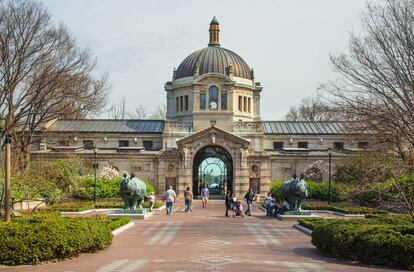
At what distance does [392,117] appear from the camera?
29375 millimetres

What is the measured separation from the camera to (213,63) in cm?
7056

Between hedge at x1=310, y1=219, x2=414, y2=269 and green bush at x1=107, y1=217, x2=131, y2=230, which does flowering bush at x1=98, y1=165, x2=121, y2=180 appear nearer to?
green bush at x1=107, y1=217, x2=131, y2=230

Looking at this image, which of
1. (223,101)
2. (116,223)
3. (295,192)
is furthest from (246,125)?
(116,223)

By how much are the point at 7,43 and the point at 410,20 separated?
26142mm

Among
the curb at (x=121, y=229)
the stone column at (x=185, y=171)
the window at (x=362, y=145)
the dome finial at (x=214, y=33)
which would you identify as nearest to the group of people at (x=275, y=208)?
the curb at (x=121, y=229)

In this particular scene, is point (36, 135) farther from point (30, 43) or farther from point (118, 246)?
point (118, 246)

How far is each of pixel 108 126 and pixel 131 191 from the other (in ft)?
125

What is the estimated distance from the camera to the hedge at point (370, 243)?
1619 cm

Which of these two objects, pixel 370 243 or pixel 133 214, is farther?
pixel 133 214

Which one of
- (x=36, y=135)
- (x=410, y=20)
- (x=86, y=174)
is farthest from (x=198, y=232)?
(x=36, y=135)

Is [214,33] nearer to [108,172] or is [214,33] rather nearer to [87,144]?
[87,144]

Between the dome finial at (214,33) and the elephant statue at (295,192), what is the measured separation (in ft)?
146

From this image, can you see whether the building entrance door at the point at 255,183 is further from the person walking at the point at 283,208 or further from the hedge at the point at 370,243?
the hedge at the point at 370,243

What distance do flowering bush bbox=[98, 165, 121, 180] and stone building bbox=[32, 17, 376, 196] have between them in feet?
4.46
